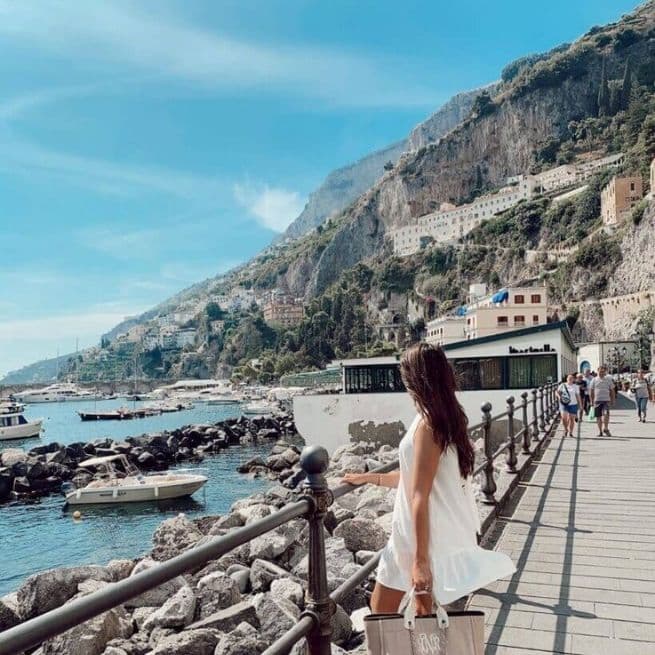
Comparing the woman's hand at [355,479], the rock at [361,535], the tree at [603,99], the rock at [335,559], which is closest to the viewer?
the woman's hand at [355,479]

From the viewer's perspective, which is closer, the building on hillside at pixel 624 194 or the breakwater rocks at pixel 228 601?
the breakwater rocks at pixel 228 601

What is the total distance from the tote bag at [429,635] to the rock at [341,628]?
10.4ft

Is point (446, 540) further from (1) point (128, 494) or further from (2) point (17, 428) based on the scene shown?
(2) point (17, 428)

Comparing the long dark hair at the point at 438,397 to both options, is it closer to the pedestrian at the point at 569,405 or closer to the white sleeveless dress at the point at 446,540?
the white sleeveless dress at the point at 446,540

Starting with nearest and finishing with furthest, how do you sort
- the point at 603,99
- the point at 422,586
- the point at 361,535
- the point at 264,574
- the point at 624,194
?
the point at 422,586
the point at 264,574
the point at 361,535
the point at 624,194
the point at 603,99

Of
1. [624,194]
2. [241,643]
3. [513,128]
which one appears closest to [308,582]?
[241,643]

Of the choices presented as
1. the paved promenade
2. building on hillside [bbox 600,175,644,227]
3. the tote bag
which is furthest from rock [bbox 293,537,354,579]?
building on hillside [bbox 600,175,644,227]

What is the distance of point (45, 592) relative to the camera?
833 centimetres

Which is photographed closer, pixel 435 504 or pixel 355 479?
pixel 435 504

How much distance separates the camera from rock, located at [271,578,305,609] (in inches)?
242

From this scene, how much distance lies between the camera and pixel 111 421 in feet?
264

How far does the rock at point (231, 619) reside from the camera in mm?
5660

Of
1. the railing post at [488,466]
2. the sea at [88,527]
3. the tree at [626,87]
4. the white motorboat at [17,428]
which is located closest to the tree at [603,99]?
the tree at [626,87]

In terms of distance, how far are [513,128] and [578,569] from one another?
157m
